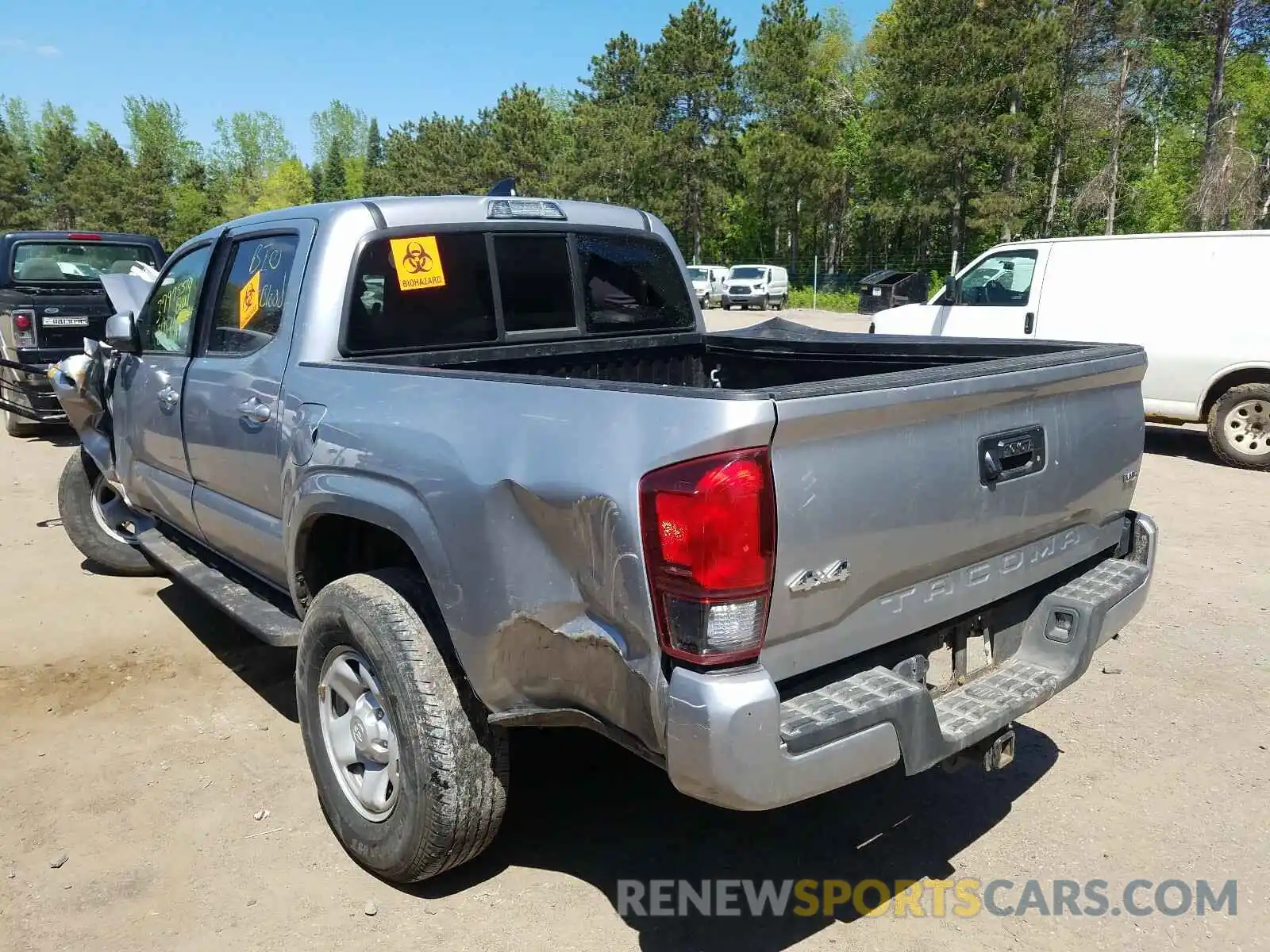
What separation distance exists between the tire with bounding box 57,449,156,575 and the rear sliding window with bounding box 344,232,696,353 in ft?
10.9

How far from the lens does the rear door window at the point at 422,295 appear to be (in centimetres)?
342

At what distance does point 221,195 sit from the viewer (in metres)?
74.1

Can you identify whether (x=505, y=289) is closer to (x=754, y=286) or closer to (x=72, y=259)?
(x=72, y=259)

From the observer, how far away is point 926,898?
9.38 feet

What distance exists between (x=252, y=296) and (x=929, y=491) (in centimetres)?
276

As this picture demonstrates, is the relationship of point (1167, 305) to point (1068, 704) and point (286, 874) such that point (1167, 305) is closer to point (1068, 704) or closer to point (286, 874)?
point (1068, 704)

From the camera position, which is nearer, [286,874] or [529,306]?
[286,874]

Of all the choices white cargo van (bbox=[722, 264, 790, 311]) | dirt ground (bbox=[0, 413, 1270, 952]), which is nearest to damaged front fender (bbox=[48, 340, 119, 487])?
dirt ground (bbox=[0, 413, 1270, 952])

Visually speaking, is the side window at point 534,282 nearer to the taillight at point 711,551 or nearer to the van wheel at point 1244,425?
the taillight at point 711,551

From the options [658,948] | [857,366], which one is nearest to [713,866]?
[658,948]

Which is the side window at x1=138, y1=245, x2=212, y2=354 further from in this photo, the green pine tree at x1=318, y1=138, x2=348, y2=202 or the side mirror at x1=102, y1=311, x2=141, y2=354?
the green pine tree at x1=318, y1=138, x2=348, y2=202

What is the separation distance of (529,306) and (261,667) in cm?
222

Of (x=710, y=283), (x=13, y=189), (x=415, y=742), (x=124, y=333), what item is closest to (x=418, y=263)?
(x=415, y=742)

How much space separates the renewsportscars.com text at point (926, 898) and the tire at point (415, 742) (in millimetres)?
575
